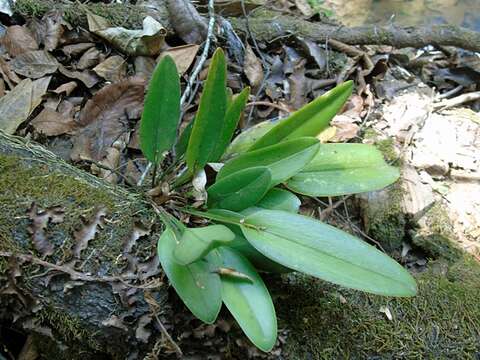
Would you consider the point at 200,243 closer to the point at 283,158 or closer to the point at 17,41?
the point at 283,158

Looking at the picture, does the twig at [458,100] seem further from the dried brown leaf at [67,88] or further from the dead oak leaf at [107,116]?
the dried brown leaf at [67,88]

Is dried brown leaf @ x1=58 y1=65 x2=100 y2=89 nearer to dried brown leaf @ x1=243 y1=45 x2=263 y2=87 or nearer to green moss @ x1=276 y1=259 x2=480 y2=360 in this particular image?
dried brown leaf @ x1=243 y1=45 x2=263 y2=87

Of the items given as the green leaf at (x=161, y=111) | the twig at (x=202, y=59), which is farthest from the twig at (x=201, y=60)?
the green leaf at (x=161, y=111)

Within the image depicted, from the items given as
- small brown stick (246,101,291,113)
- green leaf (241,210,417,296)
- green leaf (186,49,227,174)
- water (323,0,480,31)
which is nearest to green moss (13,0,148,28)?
small brown stick (246,101,291,113)

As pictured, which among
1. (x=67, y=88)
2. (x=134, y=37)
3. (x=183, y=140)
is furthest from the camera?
(x=134, y=37)

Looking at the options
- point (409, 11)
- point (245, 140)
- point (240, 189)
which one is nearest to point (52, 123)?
point (245, 140)

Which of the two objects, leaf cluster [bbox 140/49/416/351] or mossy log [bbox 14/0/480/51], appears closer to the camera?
leaf cluster [bbox 140/49/416/351]

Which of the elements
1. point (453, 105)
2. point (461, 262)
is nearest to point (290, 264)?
point (461, 262)
